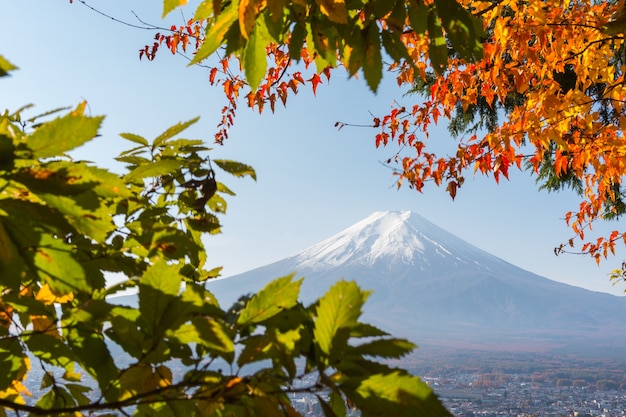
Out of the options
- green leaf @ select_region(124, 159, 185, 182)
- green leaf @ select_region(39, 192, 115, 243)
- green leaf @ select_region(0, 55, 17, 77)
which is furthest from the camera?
green leaf @ select_region(124, 159, 185, 182)

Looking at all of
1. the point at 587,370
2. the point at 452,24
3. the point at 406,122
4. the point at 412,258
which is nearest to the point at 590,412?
the point at 587,370

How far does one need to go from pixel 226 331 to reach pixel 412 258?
122 m

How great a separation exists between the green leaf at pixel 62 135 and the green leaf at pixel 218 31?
0.57 metres

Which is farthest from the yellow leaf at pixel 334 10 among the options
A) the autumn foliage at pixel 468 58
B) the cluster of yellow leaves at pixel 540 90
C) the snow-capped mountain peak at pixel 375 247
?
the snow-capped mountain peak at pixel 375 247

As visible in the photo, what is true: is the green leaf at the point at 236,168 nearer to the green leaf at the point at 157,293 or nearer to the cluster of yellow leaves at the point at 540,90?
the green leaf at the point at 157,293

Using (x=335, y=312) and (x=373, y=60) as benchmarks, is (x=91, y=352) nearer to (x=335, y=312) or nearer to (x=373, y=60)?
(x=335, y=312)

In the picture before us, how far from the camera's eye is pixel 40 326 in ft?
4.44

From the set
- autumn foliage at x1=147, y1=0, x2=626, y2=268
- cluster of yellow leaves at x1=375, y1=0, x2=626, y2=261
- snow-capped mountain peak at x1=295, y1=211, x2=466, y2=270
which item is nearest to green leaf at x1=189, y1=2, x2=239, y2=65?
autumn foliage at x1=147, y1=0, x2=626, y2=268

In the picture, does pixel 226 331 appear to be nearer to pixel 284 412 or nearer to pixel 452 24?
pixel 284 412

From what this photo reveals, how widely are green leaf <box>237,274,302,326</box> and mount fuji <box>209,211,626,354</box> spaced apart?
109 meters

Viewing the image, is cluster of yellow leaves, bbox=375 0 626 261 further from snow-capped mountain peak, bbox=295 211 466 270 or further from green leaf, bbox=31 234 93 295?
snow-capped mountain peak, bbox=295 211 466 270

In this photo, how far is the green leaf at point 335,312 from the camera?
0.67 m

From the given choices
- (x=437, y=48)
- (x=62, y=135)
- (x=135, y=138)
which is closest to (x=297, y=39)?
(x=437, y=48)

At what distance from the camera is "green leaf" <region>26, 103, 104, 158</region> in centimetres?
65
